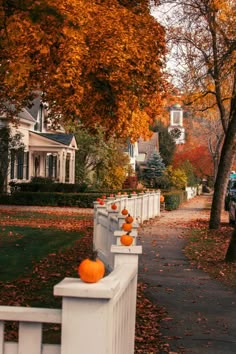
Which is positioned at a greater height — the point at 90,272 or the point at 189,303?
the point at 90,272

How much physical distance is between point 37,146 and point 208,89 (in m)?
19.3

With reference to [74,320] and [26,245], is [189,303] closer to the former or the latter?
[74,320]

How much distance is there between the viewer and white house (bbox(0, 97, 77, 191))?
42.1 metres

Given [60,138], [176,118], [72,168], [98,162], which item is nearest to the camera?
[60,138]

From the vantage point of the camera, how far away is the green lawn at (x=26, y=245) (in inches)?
517

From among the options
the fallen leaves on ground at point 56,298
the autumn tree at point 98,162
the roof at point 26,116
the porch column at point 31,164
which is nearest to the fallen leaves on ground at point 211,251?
the fallen leaves on ground at point 56,298

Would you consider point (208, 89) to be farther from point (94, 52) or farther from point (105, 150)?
point (105, 150)

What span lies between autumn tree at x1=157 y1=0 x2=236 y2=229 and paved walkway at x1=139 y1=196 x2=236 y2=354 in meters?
8.47

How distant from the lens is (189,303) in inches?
393

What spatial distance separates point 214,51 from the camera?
23.8 meters

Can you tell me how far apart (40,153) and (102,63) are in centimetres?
2895

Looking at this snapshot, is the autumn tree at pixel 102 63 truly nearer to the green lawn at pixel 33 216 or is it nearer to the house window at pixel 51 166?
the green lawn at pixel 33 216

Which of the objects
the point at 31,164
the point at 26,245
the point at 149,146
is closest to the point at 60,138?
the point at 31,164

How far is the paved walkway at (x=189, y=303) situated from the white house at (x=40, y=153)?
2575 cm
